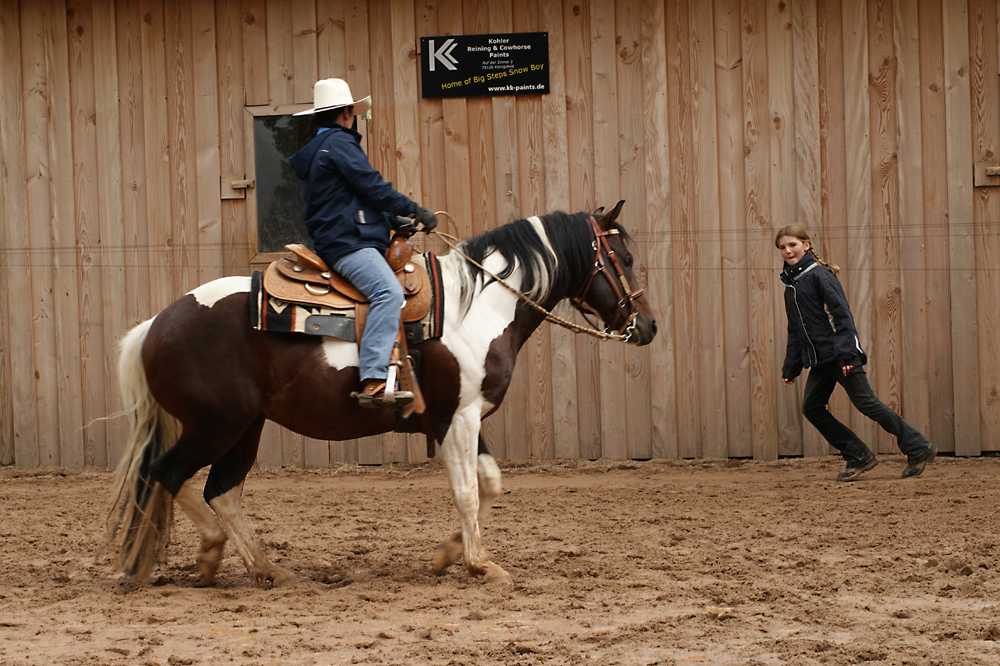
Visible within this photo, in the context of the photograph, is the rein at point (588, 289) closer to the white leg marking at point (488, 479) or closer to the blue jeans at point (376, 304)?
the blue jeans at point (376, 304)

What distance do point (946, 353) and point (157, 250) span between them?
635 cm

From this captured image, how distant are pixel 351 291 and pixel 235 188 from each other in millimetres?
4566

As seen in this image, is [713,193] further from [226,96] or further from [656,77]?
[226,96]

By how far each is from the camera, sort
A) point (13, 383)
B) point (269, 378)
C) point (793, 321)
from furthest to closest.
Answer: point (13, 383), point (793, 321), point (269, 378)

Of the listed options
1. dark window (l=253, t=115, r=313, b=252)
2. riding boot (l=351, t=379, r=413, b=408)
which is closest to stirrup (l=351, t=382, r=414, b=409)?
riding boot (l=351, t=379, r=413, b=408)

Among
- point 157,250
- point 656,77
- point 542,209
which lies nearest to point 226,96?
point 157,250

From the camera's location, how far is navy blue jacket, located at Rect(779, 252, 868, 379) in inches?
368

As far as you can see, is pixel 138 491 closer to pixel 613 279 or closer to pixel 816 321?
pixel 613 279

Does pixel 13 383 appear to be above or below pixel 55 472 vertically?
above

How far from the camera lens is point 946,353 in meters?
10.5

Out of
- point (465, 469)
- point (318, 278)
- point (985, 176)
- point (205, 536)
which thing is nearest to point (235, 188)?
point (318, 278)

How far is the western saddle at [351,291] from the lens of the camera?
21.6ft

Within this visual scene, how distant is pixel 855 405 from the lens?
9.51 meters

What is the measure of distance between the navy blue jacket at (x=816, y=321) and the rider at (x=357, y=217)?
3.76 meters
